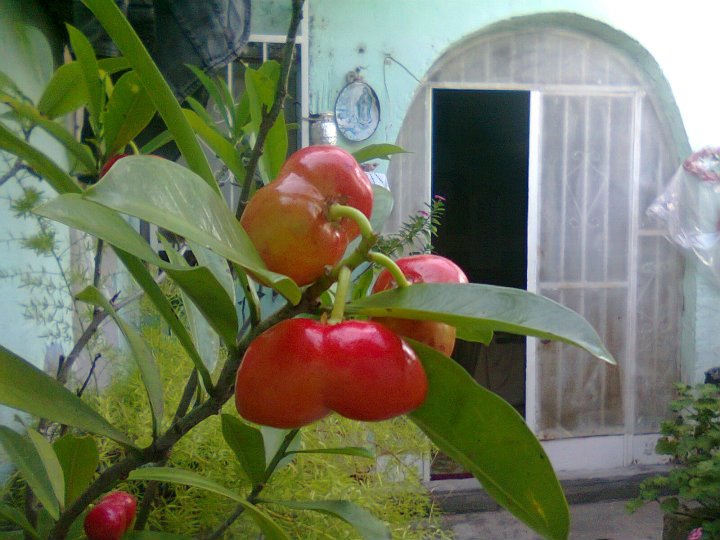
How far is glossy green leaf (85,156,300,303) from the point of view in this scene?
31 cm

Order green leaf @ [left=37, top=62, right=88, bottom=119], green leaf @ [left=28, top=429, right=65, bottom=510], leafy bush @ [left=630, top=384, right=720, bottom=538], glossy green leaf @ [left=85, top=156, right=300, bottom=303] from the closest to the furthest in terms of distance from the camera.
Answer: glossy green leaf @ [left=85, top=156, right=300, bottom=303]
green leaf @ [left=28, top=429, right=65, bottom=510]
green leaf @ [left=37, top=62, right=88, bottom=119]
leafy bush @ [left=630, top=384, right=720, bottom=538]

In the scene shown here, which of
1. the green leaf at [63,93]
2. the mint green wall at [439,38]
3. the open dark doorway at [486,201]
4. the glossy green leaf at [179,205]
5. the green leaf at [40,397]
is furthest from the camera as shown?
the open dark doorway at [486,201]

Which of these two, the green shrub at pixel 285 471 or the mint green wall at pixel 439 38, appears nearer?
the green shrub at pixel 285 471

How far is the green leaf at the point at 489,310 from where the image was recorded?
35 cm

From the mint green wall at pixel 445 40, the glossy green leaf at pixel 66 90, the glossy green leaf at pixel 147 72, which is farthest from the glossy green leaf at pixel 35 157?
the mint green wall at pixel 445 40

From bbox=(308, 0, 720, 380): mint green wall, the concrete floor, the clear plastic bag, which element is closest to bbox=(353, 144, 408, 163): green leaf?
bbox=(308, 0, 720, 380): mint green wall

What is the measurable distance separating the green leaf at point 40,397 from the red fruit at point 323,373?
0.16 metres

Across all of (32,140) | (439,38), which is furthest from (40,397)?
(439,38)

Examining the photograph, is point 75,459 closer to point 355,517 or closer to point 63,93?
point 355,517

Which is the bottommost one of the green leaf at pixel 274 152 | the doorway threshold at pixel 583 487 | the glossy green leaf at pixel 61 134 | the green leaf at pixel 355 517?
the doorway threshold at pixel 583 487

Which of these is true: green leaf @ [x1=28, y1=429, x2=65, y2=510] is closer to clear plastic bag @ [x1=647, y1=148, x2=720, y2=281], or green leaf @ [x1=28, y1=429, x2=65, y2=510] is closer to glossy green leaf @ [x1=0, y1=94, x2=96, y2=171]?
glossy green leaf @ [x1=0, y1=94, x2=96, y2=171]

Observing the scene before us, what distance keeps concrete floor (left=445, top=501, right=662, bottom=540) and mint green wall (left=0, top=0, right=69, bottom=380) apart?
92.7 inches

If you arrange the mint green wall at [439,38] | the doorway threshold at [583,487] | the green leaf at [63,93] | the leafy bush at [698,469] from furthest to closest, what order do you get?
the doorway threshold at [583,487]
the mint green wall at [439,38]
the leafy bush at [698,469]
the green leaf at [63,93]

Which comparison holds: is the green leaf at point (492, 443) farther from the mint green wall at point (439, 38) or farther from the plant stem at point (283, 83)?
the mint green wall at point (439, 38)
